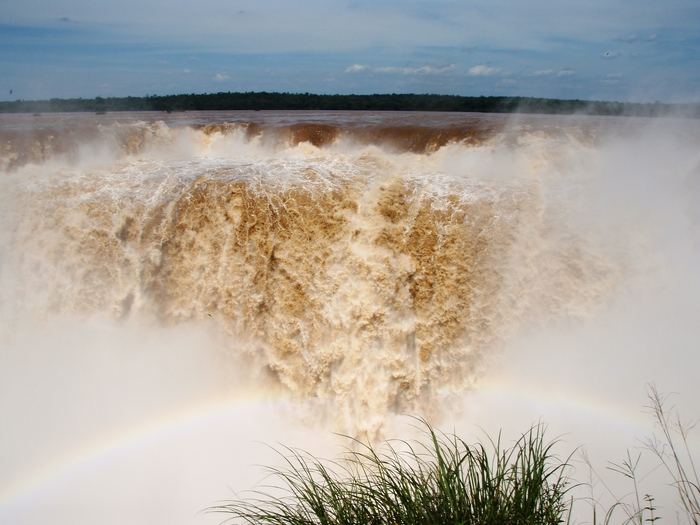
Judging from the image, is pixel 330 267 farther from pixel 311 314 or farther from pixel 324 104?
pixel 324 104

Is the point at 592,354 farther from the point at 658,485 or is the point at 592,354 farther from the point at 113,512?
the point at 113,512

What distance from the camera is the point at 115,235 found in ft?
30.3

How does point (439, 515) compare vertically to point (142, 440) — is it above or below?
above

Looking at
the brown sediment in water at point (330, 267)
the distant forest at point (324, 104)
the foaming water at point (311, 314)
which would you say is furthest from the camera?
the distant forest at point (324, 104)

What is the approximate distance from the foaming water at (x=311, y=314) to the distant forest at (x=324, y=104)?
12.4 metres

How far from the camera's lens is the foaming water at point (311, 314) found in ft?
26.2

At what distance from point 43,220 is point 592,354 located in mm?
9666

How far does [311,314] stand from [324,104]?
83.3 ft

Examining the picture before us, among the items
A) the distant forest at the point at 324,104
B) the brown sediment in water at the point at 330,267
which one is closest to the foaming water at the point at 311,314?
the brown sediment in water at the point at 330,267

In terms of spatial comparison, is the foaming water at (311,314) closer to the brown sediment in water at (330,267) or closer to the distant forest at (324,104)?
the brown sediment in water at (330,267)

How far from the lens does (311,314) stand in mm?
8625

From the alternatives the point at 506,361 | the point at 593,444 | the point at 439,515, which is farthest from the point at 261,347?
the point at 439,515

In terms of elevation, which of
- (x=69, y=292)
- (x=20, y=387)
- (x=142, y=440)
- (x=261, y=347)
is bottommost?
(x=142, y=440)

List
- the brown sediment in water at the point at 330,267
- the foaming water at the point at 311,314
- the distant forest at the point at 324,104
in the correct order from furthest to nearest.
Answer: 1. the distant forest at the point at 324,104
2. the brown sediment in water at the point at 330,267
3. the foaming water at the point at 311,314
